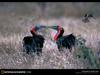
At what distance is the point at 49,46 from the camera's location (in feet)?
46.4

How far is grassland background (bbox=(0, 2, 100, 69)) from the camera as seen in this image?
14062mm

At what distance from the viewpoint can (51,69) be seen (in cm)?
1405

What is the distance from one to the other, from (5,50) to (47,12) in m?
0.45

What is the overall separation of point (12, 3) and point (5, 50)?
1.25ft

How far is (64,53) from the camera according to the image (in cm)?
1412

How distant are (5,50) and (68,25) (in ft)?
1.75

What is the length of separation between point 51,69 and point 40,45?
0.22 meters

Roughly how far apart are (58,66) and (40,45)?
0.22 metres

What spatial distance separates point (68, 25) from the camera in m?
14.1

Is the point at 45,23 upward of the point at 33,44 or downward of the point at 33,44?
upward

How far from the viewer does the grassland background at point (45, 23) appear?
46.1 ft

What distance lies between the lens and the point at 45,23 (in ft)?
46.3

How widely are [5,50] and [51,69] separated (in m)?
0.40

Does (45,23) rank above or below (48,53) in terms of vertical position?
above
